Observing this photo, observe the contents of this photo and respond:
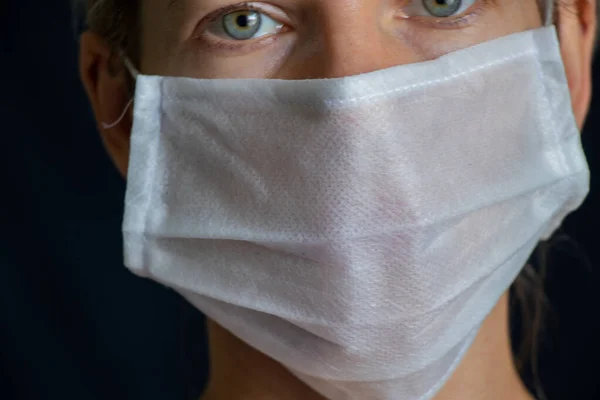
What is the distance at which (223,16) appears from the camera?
115 cm

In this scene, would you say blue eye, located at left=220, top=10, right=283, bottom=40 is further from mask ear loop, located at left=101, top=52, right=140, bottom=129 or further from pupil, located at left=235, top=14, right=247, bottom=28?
mask ear loop, located at left=101, top=52, right=140, bottom=129

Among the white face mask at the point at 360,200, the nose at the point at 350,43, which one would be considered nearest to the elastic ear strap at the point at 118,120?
the white face mask at the point at 360,200

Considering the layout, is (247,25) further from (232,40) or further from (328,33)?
(328,33)

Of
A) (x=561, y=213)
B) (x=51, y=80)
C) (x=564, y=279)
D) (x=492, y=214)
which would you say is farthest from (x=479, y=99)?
(x=51, y=80)

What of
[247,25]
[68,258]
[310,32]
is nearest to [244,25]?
[247,25]

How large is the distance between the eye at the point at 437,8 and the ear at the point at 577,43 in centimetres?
18

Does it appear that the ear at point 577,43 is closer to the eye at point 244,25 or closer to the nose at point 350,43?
the nose at point 350,43

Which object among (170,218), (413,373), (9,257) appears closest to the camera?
(413,373)

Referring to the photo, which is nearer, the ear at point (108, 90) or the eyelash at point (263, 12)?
the eyelash at point (263, 12)

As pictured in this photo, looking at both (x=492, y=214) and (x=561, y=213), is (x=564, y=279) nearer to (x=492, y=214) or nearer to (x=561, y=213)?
(x=561, y=213)

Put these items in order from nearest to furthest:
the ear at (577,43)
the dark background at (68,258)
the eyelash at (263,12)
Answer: the eyelash at (263,12) → the ear at (577,43) → the dark background at (68,258)

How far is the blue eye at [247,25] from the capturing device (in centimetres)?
112

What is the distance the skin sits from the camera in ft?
3.38

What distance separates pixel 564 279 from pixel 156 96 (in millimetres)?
1133
